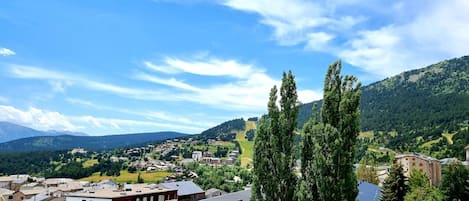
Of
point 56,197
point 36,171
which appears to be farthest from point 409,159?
point 36,171

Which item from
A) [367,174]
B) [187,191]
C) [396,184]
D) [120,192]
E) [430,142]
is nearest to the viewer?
[396,184]

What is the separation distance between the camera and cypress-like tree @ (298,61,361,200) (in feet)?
64.3

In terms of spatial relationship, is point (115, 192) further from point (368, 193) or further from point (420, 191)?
point (420, 191)

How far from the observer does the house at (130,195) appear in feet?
178

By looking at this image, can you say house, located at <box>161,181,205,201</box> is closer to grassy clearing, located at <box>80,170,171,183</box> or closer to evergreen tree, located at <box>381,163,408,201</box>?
evergreen tree, located at <box>381,163,408,201</box>

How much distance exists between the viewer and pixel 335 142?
19688 mm

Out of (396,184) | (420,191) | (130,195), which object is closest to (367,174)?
(396,184)

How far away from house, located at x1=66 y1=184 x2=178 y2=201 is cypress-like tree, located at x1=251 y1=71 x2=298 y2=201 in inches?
1470

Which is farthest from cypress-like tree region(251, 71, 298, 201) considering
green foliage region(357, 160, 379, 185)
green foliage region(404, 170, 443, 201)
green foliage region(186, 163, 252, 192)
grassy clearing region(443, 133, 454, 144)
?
grassy clearing region(443, 133, 454, 144)

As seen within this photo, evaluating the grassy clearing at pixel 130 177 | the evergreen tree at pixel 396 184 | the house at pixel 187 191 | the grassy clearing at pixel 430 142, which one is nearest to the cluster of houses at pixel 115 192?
the house at pixel 187 191

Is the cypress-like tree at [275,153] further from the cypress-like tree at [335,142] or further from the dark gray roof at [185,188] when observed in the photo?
the dark gray roof at [185,188]

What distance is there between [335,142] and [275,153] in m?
2.78

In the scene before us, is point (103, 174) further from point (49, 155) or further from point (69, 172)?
point (49, 155)

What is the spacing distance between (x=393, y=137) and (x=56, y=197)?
5479 inches
